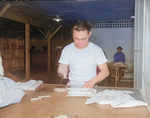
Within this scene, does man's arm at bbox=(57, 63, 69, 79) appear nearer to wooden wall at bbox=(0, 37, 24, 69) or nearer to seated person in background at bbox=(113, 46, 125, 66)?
seated person in background at bbox=(113, 46, 125, 66)

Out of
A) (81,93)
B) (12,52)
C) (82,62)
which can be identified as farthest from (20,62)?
(81,93)

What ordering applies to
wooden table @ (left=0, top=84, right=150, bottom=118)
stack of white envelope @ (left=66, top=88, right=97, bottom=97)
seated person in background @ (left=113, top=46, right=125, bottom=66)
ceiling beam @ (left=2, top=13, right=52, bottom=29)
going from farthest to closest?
seated person in background @ (left=113, top=46, right=125, bottom=66)
ceiling beam @ (left=2, top=13, right=52, bottom=29)
stack of white envelope @ (left=66, top=88, right=97, bottom=97)
wooden table @ (left=0, top=84, right=150, bottom=118)

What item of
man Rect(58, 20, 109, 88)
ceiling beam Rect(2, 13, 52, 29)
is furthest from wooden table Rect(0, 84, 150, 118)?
ceiling beam Rect(2, 13, 52, 29)

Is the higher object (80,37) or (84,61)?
(80,37)

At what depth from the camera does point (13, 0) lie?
5988mm

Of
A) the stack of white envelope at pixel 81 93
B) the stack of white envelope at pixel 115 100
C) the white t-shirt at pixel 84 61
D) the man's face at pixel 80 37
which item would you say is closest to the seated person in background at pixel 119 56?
the white t-shirt at pixel 84 61

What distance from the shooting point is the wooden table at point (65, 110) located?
4.62 ft

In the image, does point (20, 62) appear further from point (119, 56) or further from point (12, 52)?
point (119, 56)

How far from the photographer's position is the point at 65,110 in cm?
151

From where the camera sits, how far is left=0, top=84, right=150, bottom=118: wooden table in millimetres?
1407

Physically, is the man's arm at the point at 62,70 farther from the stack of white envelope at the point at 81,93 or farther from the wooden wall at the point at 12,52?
the wooden wall at the point at 12,52

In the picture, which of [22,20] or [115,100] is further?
[22,20]

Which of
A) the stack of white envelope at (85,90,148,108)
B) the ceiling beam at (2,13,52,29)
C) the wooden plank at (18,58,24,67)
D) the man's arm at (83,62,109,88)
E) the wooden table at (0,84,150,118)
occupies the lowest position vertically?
the wooden plank at (18,58,24,67)

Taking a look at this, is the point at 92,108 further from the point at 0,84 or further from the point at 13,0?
the point at 13,0
